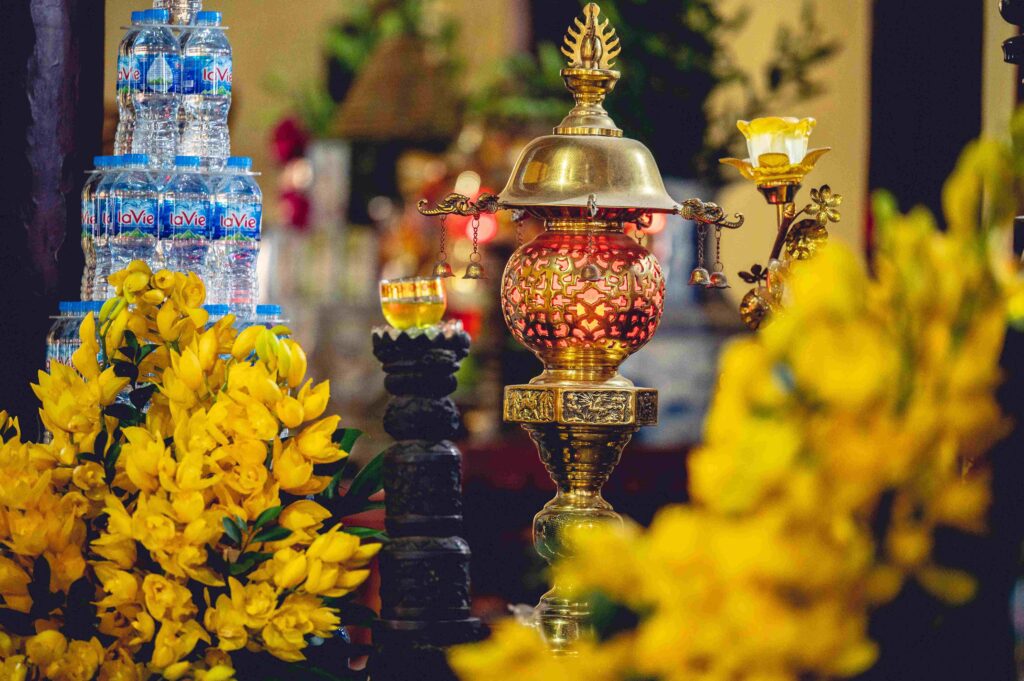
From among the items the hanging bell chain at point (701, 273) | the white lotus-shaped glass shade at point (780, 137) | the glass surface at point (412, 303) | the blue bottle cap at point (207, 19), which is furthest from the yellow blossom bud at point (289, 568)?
the blue bottle cap at point (207, 19)

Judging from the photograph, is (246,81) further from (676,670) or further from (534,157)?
(676,670)

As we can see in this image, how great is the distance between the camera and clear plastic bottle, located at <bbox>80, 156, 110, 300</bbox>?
1.53m

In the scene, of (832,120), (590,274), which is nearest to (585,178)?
(590,274)

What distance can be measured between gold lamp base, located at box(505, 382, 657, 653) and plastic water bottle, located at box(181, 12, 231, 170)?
1.53 feet

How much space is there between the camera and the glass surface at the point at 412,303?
1.19m

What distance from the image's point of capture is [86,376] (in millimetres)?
1174

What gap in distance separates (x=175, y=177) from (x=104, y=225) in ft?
0.29

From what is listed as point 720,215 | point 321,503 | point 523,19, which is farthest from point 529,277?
point 523,19

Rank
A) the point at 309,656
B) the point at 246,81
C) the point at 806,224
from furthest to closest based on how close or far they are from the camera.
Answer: the point at 246,81
the point at 806,224
the point at 309,656

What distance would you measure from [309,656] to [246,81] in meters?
5.52

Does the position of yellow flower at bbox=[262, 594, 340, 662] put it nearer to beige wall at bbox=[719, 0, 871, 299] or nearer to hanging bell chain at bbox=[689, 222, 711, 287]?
hanging bell chain at bbox=[689, 222, 711, 287]

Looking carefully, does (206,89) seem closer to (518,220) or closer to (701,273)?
(518,220)

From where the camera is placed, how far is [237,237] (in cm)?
150

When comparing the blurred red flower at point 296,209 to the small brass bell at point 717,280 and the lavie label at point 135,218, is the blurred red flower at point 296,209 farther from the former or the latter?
the small brass bell at point 717,280
